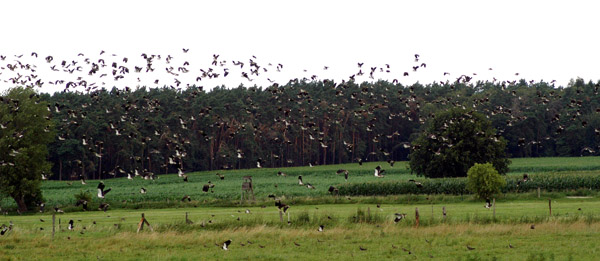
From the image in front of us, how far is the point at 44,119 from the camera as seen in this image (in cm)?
7081

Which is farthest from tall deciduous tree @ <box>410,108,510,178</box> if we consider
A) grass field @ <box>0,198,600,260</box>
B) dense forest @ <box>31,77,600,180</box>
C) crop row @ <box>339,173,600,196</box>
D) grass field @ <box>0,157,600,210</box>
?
grass field @ <box>0,198,600,260</box>

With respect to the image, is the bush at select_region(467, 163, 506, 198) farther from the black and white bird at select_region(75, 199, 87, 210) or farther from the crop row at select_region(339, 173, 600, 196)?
the black and white bird at select_region(75, 199, 87, 210)

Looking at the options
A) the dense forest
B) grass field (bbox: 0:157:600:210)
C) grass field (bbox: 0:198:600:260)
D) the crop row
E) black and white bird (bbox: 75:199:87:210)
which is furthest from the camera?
the dense forest

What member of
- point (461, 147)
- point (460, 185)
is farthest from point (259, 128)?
point (460, 185)

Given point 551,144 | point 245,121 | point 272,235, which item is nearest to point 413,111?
point 551,144

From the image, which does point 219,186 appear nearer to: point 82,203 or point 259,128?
point 82,203

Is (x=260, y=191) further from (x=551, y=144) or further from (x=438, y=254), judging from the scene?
A: (x=551, y=144)

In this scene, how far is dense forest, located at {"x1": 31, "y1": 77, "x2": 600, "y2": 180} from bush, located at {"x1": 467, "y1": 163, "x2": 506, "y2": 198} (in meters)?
56.2

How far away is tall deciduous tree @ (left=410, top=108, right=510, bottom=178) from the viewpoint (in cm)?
7494

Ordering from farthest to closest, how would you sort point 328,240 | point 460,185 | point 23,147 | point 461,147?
point 461,147 → point 23,147 → point 460,185 → point 328,240

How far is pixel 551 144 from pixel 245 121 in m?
72.4

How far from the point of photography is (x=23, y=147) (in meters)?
66.2

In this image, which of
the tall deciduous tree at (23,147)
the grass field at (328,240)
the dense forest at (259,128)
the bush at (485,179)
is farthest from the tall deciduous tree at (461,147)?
the tall deciduous tree at (23,147)

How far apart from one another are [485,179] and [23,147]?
4480cm
